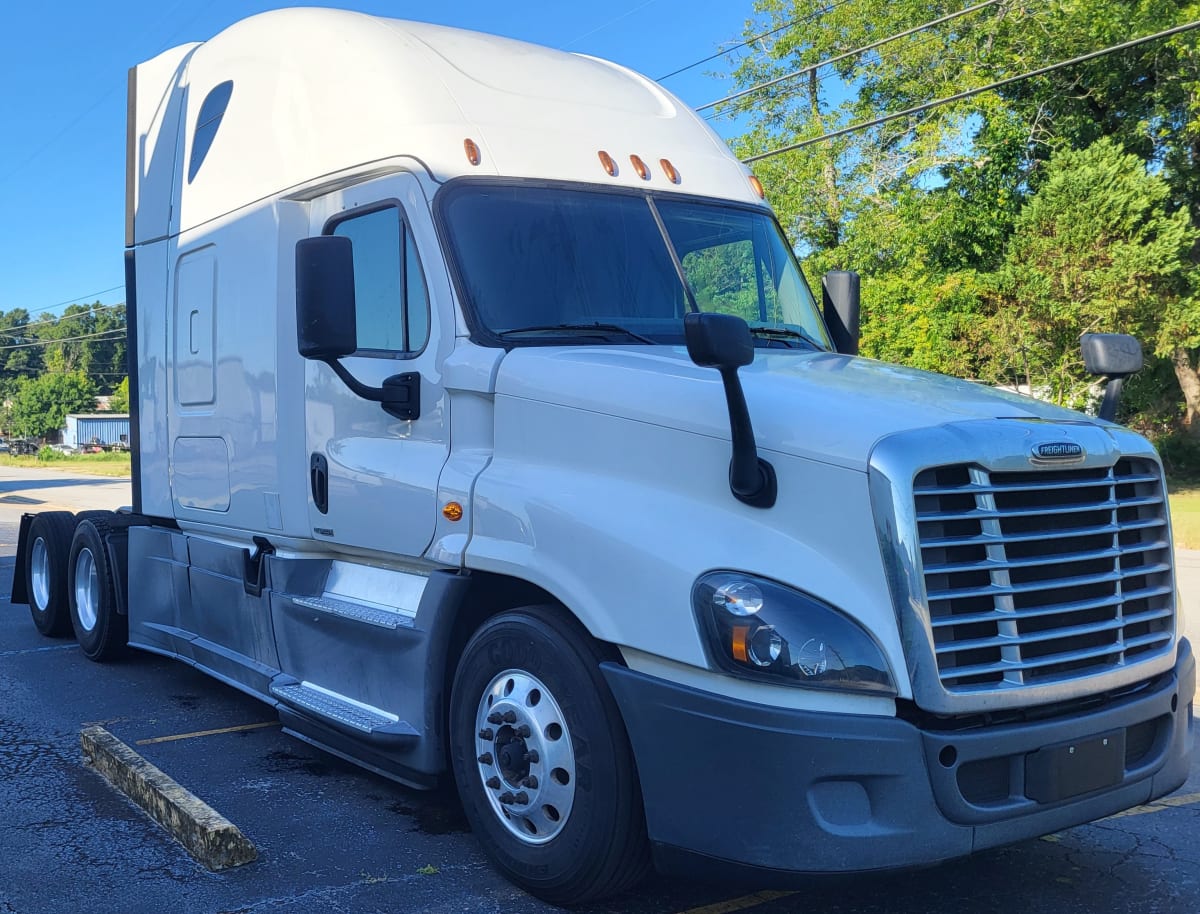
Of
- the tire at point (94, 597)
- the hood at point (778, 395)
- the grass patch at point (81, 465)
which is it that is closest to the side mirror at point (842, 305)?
the hood at point (778, 395)

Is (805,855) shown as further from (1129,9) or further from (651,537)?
(1129,9)

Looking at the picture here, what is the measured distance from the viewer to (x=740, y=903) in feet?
13.3

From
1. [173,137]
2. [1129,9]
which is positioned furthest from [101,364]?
[173,137]

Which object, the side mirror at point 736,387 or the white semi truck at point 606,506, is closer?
the white semi truck at point 606,506

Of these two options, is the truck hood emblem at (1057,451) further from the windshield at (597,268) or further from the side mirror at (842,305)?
the side mirror at (842,305)

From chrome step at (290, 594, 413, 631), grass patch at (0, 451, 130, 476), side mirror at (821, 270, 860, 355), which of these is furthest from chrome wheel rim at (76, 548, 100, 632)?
grass patch at (0, 451, 130, 476)

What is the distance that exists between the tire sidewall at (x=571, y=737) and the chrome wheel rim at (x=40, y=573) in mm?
5743

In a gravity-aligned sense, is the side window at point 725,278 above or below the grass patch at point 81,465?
above

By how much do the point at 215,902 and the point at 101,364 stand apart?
142958 millimetres

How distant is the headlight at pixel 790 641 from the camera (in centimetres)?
333

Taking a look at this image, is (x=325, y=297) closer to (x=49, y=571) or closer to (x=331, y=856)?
(x=331, y=856)

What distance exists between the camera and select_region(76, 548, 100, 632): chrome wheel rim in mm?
8156

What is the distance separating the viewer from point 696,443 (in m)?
3.75

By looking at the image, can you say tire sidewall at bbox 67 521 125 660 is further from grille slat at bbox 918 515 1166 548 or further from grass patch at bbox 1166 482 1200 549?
grass patch at bbox 1166 482 1200 549
